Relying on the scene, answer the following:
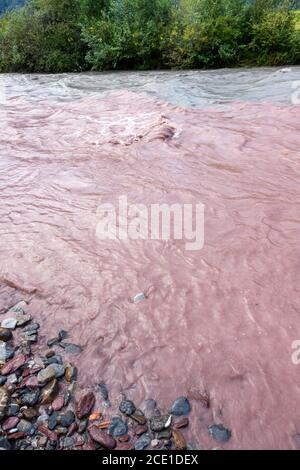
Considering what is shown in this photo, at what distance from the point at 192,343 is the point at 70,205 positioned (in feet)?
8.05

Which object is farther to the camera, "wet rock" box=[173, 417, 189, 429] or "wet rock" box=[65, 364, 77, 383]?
"wet rock" box=[65, 364, 77, 383]

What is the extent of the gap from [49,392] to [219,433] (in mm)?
1043

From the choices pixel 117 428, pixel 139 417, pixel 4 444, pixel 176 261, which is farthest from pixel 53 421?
pixel 176 261

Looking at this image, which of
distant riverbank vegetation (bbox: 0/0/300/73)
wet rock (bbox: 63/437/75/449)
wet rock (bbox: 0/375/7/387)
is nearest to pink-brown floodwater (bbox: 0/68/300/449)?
wet rock (bbox: 63/437/75/449)

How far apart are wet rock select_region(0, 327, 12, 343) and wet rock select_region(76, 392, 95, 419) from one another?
30.6 inches

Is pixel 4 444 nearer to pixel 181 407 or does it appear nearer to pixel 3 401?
pixel 3 401

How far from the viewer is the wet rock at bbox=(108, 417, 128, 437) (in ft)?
7.13

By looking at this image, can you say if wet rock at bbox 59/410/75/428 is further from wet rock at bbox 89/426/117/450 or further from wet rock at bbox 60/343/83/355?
wet rock at bbox 60/343/83/355

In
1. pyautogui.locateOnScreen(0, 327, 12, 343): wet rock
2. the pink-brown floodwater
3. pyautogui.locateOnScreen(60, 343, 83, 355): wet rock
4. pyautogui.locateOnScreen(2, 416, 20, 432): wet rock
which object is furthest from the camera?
pyautogui.locateOnScreen(0, 327, 12, 343): wet rock

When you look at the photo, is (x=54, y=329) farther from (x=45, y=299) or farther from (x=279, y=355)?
(x=279, y=355)

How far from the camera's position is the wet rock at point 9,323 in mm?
2883

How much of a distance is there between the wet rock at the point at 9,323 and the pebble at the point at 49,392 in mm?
643

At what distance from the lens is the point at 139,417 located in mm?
2240
